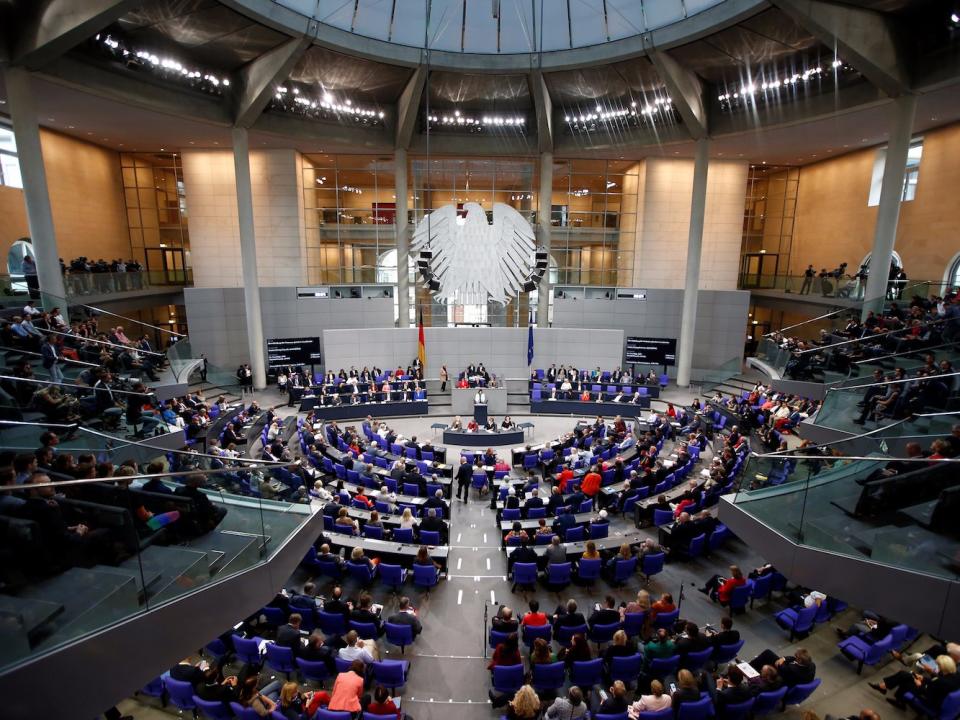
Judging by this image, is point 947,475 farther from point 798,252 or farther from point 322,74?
point 798,252

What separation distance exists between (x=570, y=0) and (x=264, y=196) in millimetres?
15421

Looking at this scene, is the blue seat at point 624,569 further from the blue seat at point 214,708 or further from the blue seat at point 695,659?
the blue seat at point 214,708

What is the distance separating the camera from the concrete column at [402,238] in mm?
23141

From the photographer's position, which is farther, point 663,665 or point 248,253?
point 248,253

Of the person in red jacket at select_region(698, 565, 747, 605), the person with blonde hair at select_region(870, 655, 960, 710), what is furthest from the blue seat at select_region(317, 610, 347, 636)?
the person with blonde hair at select_region(870, 655, 960, 710)

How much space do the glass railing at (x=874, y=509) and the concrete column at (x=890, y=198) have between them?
13.5 meters

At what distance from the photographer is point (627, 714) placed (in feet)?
18.3

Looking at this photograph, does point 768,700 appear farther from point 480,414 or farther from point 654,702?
point 480,414

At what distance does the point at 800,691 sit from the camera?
19.2 ft

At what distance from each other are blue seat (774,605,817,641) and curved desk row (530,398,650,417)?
11.8m

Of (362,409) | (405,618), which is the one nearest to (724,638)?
(405,618)

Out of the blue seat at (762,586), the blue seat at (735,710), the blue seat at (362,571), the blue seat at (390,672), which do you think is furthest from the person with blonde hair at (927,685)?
the blue seat at (362,571)

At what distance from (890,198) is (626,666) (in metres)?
17.1

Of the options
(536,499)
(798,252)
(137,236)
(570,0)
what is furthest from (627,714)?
(137,236)
